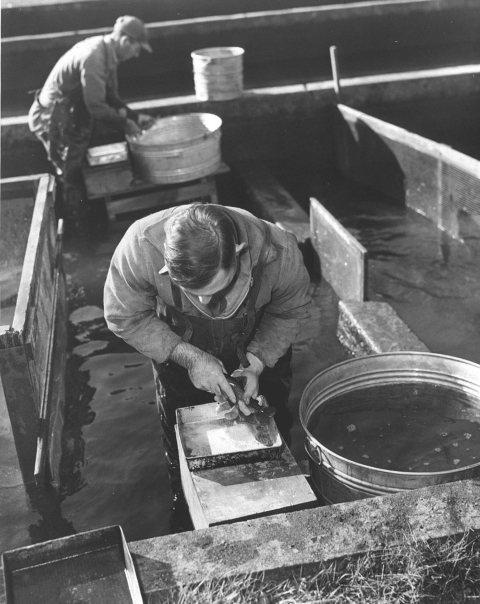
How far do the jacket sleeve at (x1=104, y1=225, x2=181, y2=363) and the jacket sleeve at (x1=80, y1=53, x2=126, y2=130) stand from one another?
4.38 m

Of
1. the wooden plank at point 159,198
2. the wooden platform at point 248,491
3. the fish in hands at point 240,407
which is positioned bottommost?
the wooden plank at point 159,198

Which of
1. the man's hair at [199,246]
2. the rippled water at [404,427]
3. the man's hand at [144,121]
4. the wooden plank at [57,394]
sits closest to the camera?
the man's hair at [199,246]

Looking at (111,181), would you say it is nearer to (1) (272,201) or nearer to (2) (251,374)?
(1) (272,201)

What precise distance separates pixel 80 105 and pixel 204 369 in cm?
518

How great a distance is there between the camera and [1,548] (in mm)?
3934

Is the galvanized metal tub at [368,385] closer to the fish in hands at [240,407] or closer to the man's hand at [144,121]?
the fish in hands at [240,407]

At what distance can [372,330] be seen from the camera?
4.98 m

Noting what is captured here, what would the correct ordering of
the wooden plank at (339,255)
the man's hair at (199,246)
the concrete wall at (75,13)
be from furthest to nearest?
the concrete wall at (75,13)
the wooden plank at (339,255)
the man's hair at (199,246)

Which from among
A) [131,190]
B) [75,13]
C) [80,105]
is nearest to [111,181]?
[131,190]

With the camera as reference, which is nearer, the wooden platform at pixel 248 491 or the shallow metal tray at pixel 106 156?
the wooden platform at pixel 248 491

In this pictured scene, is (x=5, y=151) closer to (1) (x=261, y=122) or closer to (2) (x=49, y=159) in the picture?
(2) (x=49, y=159)

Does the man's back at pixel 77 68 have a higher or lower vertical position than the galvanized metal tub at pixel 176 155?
higher

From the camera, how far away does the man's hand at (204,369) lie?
3.41 metres

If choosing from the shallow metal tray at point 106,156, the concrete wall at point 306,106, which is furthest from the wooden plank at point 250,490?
the concrete wall at point 306,106
